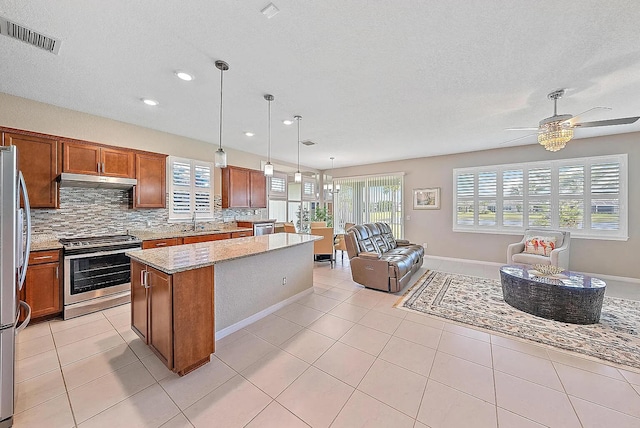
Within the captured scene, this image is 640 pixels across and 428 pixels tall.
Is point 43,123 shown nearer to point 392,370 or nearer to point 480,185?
point 392,370

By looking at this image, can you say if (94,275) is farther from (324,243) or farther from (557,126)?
(557,126)

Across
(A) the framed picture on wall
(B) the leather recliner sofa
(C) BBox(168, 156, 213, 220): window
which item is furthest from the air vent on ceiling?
(A) the framed picture on wall

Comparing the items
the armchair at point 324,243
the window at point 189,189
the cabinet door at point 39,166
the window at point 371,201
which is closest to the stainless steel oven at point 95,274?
the cabinet door at point 39,166

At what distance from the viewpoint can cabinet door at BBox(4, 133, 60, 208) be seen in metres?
2.88

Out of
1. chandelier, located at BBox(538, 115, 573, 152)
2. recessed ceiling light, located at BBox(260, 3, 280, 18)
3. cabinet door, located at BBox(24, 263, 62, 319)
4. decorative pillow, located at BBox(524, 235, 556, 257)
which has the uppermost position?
recessed ceiling light, located at BBox(260, 3, 280, 18)

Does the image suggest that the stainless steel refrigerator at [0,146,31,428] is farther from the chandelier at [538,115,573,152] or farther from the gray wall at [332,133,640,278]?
the gray wall at [332,133,640,278]

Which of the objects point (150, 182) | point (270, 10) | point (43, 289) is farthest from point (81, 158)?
point (270, 10)

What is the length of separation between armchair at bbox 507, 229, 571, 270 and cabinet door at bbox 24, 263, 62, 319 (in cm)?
712

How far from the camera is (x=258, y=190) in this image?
5.88 metres

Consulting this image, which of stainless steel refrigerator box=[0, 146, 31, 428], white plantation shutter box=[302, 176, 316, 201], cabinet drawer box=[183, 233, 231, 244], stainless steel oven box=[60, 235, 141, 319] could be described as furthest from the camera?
white plantation shutter box=[302, 176, 316, 201]

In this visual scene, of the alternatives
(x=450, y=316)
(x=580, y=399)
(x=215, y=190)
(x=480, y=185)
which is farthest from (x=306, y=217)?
(x=580, y=399)

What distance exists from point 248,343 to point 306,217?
5.52m

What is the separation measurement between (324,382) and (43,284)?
11.2 ft

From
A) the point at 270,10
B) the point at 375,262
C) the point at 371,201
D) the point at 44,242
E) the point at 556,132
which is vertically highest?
the point at 270,10
